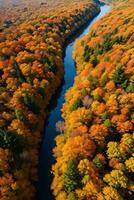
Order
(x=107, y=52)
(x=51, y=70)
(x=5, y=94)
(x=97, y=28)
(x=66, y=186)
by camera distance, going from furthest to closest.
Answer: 1. (x=97, y=28)
2. (x=107, y=52)
3. (x=51, y=70)
4. (x=5, y=94)
5. (x=66, y=186)

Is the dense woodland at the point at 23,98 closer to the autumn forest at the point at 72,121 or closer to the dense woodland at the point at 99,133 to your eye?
the autumn forest at the point at 72,121

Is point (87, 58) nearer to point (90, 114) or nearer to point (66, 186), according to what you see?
point (90, 114)

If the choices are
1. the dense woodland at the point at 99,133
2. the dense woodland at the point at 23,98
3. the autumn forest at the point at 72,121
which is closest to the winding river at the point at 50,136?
the autumn forest at the point at 72,121

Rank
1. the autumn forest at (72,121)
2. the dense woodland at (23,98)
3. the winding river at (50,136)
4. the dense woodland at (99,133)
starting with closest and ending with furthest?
the dense woodland at (99,133) → the autumn forest at (72,121) → the dense woodland at (23,98) → the winding river at (50,136)

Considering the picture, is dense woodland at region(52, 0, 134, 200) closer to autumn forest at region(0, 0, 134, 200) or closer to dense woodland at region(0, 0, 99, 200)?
autumn forest at region(0, 0, 134, 200)

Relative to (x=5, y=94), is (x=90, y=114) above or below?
below

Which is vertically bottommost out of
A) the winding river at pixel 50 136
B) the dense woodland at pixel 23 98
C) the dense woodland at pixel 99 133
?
the winding river at pixel 50 136

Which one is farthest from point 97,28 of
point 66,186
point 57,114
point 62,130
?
point 66,186
